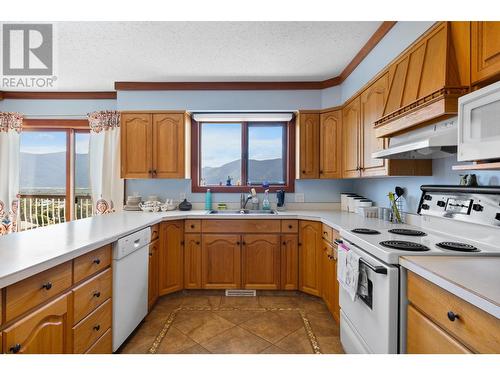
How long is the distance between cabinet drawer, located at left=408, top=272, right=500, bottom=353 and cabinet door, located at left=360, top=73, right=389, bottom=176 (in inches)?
43.7

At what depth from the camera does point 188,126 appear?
124 inches

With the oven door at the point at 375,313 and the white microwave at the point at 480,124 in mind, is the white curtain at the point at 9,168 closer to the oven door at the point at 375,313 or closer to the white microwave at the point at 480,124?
the oven door at the point at 375,313

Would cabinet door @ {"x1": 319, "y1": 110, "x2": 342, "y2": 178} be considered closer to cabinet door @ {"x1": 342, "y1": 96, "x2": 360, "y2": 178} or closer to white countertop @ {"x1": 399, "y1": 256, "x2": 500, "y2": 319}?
cabinet door @ {"x1": 342, "y1": 96, "x2": 360, "y2": 178}

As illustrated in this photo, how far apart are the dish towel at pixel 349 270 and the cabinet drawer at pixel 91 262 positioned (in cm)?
155

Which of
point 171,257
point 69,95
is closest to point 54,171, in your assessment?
point 69,95

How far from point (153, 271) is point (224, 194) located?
129 centimetres

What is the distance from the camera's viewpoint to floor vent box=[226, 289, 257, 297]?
2.65 m

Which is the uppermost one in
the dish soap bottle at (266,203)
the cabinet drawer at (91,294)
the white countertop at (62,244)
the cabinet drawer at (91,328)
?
the dish soap bottle at (266,203)

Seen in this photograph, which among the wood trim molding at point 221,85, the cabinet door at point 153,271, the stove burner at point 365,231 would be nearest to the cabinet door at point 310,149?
the wood trim molding at point 221,85

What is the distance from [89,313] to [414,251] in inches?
70.8

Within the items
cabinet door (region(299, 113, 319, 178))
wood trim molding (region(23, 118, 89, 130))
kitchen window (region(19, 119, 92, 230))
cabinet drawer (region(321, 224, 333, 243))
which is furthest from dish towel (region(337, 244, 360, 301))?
wood trim molding (region(23, 118, 89, 130))

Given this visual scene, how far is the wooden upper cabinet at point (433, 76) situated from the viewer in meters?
1.20

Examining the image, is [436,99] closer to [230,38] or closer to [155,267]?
[230,38]

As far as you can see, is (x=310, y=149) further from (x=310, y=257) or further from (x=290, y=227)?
(x=310, y=257)
